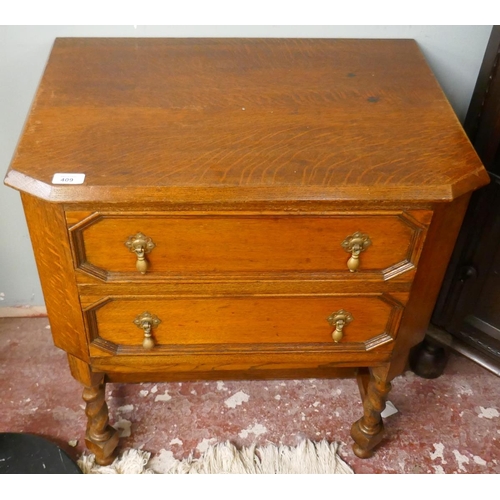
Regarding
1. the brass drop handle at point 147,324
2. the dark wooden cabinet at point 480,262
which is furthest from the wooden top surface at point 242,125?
the brass drop handle at point 147,324

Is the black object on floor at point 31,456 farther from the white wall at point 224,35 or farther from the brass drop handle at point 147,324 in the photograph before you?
the white wall at point 224,35

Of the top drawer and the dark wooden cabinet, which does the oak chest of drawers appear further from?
the dark wooden cabinet

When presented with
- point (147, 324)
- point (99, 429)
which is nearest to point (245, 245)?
point (147, 324)

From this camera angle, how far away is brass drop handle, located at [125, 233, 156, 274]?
2.90 feet

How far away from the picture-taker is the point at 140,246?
0.89 meters

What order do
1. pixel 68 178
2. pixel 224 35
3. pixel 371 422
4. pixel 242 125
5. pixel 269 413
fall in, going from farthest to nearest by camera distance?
pixel 269 413
pixel 371 422
pixel 224 35
pixel 242 125
pixel 68 178

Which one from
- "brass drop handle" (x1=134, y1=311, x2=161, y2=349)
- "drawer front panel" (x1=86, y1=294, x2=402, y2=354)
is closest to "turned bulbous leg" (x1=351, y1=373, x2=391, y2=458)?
"drawer front panel" (x1=86, y1=294, x2=402, y2=354)

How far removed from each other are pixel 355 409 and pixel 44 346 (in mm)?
850

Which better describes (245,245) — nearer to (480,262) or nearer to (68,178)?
(68,178)

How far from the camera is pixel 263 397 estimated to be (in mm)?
1494

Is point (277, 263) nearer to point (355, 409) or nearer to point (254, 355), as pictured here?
point (254, 355)

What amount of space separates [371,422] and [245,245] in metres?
0.61

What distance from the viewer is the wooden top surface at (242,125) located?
2.74 feet
